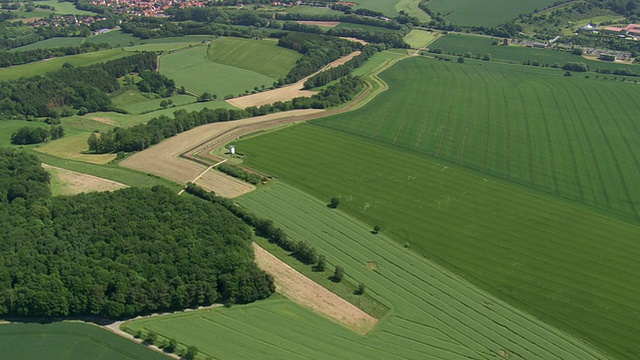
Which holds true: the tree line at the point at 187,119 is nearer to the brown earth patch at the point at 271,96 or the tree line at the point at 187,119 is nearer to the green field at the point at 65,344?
the brown earth patch at the point at 271,96

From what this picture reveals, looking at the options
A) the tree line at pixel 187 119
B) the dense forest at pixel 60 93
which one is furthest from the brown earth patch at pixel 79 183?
the dense forest at pixel 60 93

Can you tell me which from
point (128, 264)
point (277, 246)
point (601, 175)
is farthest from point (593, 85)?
point (128, 264)

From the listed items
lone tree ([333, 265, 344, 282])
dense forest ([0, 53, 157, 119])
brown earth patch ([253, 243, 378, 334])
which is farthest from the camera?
dense forest ([0, 53, 157, 119])

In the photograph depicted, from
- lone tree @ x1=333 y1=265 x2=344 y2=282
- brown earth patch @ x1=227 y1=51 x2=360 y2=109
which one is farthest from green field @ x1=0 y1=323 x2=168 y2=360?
brown earth patch @ x1=227 y1=51 x2=360 y2=109

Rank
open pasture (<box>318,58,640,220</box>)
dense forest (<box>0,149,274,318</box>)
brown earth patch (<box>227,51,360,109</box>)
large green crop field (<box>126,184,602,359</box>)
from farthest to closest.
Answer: brown earth patch (<box>227,51,360,109</box>) < open pasture (<box>318,58,640,220</box>) < dense forest (<box>0,149,274,318</box>) < large green crop field (<box>126,184,602,359</box>)

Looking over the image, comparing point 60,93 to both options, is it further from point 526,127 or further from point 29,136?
point 526,127

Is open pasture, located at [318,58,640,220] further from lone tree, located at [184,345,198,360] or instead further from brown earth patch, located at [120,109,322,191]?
lone tree, located at [184,345,198,360]

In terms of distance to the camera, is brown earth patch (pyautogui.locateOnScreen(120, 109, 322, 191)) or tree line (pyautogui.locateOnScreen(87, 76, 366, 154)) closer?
brown earth patch (pyautogui.locateOnScreen(120, 109, 322, 191))

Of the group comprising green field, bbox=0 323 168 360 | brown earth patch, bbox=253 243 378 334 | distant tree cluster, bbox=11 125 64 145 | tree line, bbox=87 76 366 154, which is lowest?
green field, bbox=0 323 168 360

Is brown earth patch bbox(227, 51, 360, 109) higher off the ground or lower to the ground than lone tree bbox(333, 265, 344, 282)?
higher
